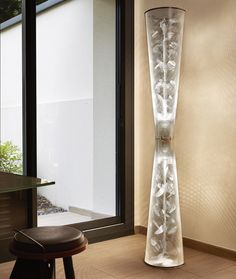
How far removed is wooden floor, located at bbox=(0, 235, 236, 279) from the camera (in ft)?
8.78

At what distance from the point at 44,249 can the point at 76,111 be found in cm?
205

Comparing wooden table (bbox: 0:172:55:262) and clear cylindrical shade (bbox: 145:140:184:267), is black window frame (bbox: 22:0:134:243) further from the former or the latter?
clear cylindrical shade (bbox: 145:140:184:267)

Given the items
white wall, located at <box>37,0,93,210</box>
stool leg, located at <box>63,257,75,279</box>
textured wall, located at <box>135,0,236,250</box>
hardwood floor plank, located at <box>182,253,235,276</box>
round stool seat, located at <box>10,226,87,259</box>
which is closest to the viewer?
round stool seat, located at <box>10,226,87,259</box>

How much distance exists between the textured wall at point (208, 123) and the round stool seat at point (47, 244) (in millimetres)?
1566

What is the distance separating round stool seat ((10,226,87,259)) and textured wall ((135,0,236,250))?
157cm

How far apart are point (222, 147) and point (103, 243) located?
4.12 ft

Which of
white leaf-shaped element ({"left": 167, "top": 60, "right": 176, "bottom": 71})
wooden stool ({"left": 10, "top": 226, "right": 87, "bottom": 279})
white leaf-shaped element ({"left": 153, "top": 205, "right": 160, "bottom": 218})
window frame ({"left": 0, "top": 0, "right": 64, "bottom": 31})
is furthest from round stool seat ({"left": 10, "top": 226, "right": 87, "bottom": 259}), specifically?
window frame ({"left": 0, "top": 0, "right": 64, "bottom": 31})

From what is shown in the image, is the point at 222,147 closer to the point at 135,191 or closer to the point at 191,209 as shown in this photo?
the point at 191,209

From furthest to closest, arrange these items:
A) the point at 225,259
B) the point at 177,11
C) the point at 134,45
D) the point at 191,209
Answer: the point at 134,45, the point at 191,209, the point at 225,259, the point at 177,11

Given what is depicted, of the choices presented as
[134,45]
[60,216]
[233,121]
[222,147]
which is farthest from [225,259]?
[134,45]

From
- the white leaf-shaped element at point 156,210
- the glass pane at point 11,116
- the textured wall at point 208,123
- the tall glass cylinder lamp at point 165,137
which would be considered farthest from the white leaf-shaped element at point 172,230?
the glass pane at point 11,116

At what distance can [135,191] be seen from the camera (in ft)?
12.3

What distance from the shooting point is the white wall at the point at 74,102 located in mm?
3328

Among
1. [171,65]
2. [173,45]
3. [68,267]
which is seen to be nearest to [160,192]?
[171,65]
